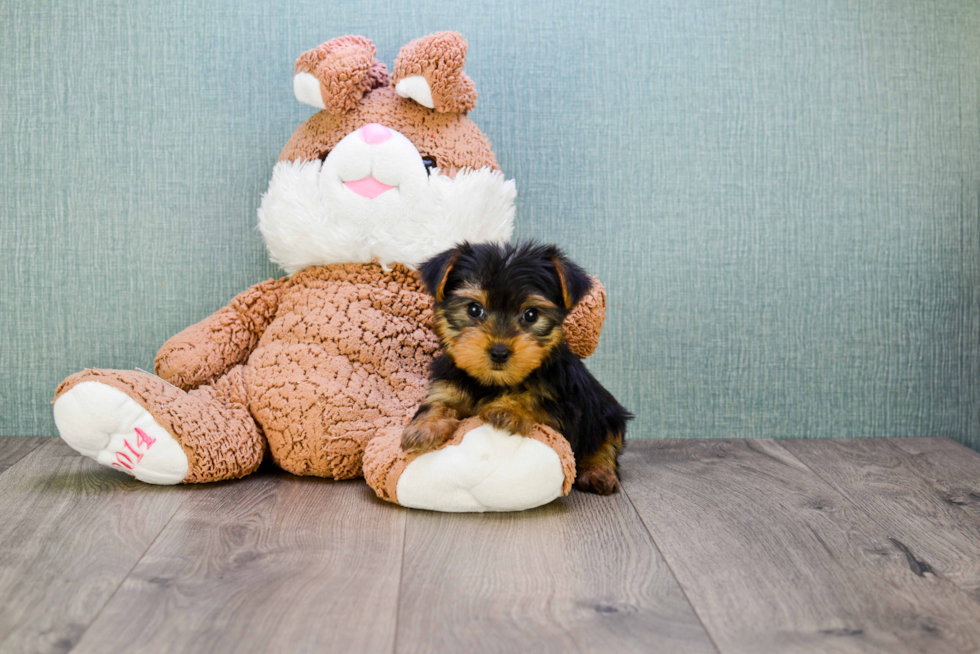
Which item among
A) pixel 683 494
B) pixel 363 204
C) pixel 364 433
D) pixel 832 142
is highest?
pixel 832 142

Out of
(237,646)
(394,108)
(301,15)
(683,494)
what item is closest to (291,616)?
(237,646)

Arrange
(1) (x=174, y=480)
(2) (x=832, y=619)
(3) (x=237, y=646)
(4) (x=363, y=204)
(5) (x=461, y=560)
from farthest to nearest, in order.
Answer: (4) (x=363, y=204)
(1) (x=174, y=480)
(5) (x=461, y=560)
(2) (x=832, y=619)
(3) (x=237, y=646)

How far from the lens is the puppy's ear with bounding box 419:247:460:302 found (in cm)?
172

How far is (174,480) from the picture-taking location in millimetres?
1927

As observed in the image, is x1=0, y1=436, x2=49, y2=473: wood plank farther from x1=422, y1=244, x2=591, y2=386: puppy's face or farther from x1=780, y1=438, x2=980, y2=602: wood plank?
x1=780, y1=438, x2=980, y2=602: wood plank

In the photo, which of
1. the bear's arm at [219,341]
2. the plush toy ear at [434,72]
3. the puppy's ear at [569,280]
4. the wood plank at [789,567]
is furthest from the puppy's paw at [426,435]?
the plush toy ear at [434,72]

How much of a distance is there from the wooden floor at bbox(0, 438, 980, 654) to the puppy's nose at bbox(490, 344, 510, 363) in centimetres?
37

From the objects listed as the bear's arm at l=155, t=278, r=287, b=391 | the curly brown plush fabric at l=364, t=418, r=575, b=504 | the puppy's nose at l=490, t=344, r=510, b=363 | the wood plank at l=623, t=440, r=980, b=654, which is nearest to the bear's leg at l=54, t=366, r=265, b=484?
the bear's arm at l=155, t=278, r=287, b=391

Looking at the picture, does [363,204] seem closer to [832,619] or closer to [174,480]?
[174,480]

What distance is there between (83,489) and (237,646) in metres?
0.97

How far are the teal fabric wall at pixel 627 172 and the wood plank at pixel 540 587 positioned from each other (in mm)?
987

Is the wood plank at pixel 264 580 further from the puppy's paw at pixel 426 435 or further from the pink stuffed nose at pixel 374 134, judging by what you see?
the pink stuffed nose at pixel 374 134

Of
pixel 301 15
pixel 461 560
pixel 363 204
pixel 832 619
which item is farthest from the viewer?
pixel 301 15

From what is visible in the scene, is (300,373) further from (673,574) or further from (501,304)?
(673,574)
